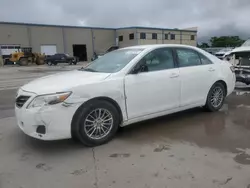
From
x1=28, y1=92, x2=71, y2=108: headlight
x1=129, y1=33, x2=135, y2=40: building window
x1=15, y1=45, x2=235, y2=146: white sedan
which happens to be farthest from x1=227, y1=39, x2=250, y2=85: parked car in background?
x1=129, y1=33, x2=135, y2=40: building window

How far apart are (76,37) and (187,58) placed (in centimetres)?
4603

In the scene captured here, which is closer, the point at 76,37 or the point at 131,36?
the point at 76,37

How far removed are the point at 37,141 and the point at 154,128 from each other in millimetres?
2017

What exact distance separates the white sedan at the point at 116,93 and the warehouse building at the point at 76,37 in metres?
41.7

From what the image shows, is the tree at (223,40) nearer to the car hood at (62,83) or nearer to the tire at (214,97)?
the tire at (214,97)

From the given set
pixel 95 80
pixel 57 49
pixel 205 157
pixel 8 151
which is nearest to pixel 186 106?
pixel 205 157

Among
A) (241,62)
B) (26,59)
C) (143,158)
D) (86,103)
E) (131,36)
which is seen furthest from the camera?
(131,36)

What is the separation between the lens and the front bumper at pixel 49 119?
3.74 m

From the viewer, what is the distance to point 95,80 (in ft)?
13.6

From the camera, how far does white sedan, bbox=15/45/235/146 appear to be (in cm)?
381

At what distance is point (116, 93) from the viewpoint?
4230 mm

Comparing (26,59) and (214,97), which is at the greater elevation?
(26,59)

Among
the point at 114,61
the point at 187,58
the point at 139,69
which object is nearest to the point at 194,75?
the point at 187,58

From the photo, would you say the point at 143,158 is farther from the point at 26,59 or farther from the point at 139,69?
the point at 26,59
